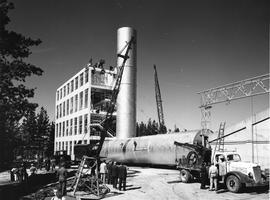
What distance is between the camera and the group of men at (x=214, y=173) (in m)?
16.6

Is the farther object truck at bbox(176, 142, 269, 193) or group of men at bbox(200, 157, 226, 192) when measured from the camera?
group of men at bbox(200, 157, 226, 192)

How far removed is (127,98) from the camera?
1766 inches

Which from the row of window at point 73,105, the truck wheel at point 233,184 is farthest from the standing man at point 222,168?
the row of window at point 73,105

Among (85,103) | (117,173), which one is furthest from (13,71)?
(85,103)

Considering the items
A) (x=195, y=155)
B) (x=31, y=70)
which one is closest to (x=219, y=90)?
(x=195, y=155)

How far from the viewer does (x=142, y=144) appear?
3328 cm

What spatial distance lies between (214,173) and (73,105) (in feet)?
165

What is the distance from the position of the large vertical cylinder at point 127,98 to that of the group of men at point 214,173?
89.4ft

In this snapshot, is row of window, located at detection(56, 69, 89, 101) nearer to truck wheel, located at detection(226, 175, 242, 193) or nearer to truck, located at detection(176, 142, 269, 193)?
truck, located at detection(176, 142, 269, 193)

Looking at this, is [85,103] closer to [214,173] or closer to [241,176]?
[214,173]

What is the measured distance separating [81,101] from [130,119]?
1734 cm

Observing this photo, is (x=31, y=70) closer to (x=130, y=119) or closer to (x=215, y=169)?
(x=215, y=169)

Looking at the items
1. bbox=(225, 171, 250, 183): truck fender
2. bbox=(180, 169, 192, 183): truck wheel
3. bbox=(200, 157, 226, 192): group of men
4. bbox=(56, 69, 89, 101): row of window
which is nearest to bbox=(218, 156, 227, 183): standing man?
bbox=(200, 157, 226, 192): group of men

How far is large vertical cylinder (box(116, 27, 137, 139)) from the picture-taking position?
4462cm
